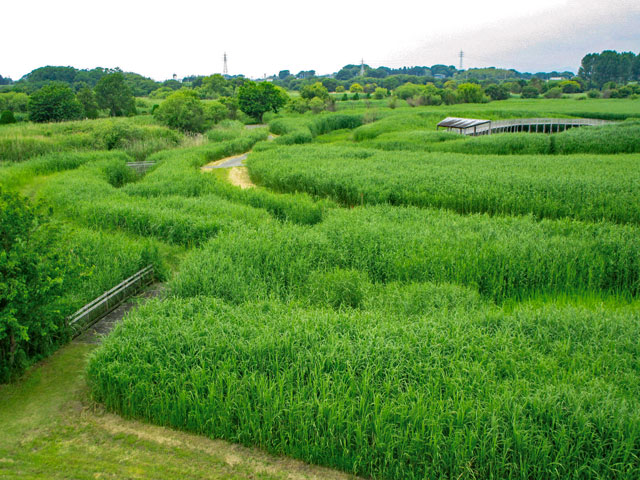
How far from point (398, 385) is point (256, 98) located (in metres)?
48.8

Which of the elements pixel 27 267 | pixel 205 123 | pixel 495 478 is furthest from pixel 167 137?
pixel 495 478

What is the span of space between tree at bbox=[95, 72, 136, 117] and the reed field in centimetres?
3284

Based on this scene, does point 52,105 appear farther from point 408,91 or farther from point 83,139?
point 408,91

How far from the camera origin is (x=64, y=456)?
468 centimetres

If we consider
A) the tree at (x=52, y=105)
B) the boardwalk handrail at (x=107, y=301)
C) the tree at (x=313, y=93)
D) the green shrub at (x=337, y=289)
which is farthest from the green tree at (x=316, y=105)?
the green shrub at (x=337, y=289)

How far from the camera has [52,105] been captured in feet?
121

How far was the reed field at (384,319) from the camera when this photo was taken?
4.39m

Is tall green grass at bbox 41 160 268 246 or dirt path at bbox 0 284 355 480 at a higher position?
tall green grass at bbox 41 160 268 246

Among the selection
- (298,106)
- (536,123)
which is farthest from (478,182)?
(298,106)

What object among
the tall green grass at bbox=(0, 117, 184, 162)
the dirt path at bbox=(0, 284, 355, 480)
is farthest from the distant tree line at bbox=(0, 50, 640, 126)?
the dirt path at bbox=(0, 284, 355, 480)

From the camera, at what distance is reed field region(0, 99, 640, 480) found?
4.39 meters

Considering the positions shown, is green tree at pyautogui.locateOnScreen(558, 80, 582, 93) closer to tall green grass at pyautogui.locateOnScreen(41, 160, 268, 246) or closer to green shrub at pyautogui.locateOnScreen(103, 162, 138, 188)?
green shrub at pyautogui.locateOnScreen(103, 162, 138, 188)

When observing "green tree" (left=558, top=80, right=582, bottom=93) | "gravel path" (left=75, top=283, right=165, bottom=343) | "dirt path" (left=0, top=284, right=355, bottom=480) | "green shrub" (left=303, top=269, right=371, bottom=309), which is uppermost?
"green tree" (left=558, top=80, right=582, bottom=93)

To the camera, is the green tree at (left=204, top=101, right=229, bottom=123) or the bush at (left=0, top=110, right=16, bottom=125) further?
the green tree at (left=204, top=101, right=229, bottom=123)
